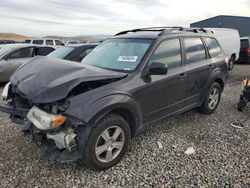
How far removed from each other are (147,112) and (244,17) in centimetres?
3551

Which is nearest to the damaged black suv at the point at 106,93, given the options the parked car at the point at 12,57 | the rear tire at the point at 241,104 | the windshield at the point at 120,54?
the windshield at the point at 120,54

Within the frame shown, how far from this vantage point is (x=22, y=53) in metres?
8.99

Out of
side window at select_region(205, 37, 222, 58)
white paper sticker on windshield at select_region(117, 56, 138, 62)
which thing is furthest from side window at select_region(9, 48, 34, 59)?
side window at select_region(205, 37, 222, 58)

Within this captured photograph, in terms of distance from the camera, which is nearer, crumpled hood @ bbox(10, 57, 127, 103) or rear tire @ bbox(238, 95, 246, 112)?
crumpled hood @ bbox(10, 57, 127, 103)

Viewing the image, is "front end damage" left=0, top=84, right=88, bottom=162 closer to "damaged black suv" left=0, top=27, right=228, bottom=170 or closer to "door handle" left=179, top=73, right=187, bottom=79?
"damaged black suv" left=0, top=27, right=228, bottom=170

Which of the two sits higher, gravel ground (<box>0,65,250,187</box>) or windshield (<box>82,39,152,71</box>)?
windshield (<box>82,39,152,71</box>)

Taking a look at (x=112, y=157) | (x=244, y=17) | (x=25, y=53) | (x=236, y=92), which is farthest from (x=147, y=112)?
(x=244, y=17)

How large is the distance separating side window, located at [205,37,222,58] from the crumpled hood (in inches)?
99.1

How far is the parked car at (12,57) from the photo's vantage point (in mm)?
8359

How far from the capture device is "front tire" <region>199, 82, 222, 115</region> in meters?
5.11

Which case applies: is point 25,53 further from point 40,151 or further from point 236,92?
point 236,92

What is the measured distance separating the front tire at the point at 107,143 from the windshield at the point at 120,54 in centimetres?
89

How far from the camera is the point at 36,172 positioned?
3.18 m

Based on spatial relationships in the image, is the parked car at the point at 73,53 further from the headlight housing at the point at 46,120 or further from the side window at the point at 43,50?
the headlight housing at the point at 46,120
